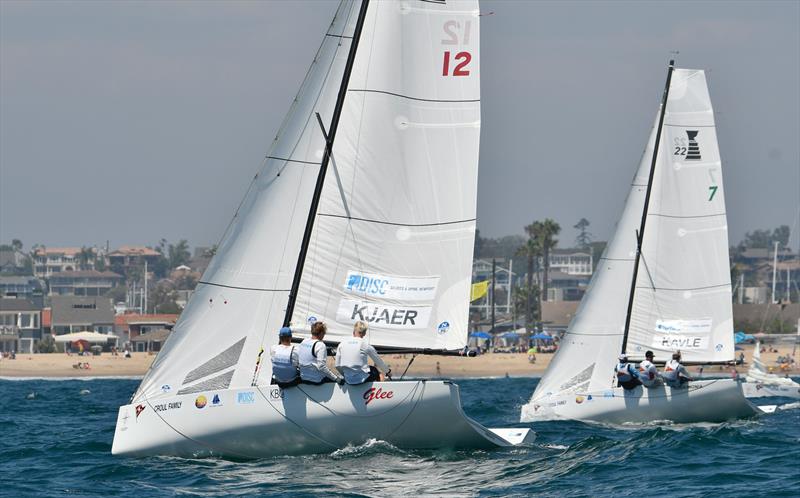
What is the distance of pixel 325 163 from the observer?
1928 centimetres

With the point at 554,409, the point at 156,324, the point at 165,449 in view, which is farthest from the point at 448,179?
the point at 156,324

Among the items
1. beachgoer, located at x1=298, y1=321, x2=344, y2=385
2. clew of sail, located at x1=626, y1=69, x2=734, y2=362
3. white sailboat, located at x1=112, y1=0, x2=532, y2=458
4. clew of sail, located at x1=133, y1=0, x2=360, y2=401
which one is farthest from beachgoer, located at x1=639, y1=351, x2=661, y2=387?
beachgoer, located at x1=298, y1=321, x2=344, y2=385

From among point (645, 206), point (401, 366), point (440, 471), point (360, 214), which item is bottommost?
point (440, 471)

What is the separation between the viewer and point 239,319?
62.7 ft

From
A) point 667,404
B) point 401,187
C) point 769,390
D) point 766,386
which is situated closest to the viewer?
point 401,187

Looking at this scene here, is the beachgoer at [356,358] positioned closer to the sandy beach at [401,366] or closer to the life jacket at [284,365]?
the life jacket at [284,365]

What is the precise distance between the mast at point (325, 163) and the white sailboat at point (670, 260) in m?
12.7

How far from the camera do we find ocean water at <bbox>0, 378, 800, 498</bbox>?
52.6 ft

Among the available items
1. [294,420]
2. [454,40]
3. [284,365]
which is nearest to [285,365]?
[284,365]

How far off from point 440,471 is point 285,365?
251 centimetres

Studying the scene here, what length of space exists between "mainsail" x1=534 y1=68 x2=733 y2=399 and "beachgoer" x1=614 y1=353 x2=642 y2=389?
363 cm

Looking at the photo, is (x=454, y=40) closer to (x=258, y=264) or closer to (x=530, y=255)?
(x=258, y=264)

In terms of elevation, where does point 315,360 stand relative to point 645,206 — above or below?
below

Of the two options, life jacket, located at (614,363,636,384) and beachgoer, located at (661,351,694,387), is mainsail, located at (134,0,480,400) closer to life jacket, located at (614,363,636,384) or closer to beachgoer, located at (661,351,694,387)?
life jacket, located at (614,363,636,384)
